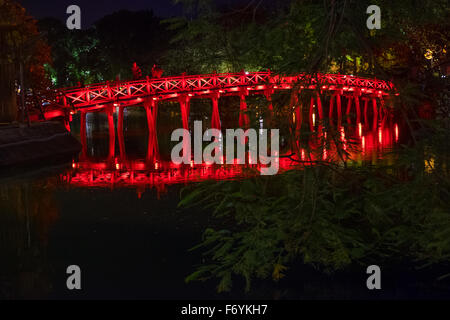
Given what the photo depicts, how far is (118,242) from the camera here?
1125 centimetres

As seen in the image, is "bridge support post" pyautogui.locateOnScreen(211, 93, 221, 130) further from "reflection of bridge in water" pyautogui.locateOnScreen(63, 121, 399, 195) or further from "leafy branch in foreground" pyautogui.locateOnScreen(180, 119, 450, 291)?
"leafy branch in foreground" pyautogui.locateOnScreen(180, 119, 450, 291)

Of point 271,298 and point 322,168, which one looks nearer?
point 322,168

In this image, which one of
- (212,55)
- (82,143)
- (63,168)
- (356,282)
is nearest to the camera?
(212,55)

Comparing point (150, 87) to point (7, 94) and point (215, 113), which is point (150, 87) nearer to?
point (215, 113)

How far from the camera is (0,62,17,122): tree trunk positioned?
25547mm

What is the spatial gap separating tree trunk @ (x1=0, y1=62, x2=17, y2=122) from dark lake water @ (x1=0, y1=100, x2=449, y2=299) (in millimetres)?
6009

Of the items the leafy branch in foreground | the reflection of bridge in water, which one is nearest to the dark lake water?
the reflection of bridge in water

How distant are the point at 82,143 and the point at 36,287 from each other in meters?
21.2

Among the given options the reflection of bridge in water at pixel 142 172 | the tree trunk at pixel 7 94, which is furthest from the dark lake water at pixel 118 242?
the tree trunk at pixel 7 94

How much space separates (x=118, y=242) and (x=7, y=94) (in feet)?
54.5

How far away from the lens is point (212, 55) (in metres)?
6.50

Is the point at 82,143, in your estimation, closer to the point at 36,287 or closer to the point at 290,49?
the point at 36,287

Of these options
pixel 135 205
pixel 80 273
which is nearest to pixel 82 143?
pixel 135 205

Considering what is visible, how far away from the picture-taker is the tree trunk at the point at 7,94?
2555 cm
